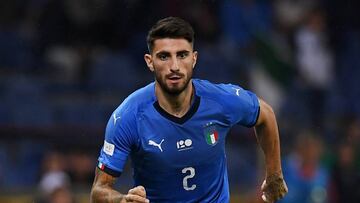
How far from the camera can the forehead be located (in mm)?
6793

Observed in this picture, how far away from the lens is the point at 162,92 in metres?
6.98

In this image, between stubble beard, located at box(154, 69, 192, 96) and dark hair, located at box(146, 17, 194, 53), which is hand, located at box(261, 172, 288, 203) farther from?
dark hair, located at box(146, 17, 194, 53)

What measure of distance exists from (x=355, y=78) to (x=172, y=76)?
9253 mm

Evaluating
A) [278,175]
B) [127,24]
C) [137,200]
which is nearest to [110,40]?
[127,24]

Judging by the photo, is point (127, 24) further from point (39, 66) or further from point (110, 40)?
point (39, 66)

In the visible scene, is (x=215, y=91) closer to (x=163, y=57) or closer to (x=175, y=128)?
(x=175, y=128)

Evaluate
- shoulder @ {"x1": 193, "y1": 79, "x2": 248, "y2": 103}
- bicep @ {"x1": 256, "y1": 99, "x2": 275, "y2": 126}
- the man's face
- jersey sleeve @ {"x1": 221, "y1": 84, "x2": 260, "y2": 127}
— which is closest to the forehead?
the man's face

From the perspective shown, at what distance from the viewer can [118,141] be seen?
6820mm

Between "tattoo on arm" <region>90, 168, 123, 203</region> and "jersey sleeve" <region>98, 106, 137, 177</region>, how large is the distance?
38 millimetres

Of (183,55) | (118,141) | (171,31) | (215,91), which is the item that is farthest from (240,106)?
(118,141)

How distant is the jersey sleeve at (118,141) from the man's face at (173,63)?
0.31 metres

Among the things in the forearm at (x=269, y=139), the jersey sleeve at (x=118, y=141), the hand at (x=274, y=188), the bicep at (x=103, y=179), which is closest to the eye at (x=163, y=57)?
the jersey sleeve at (x=118, y=141)

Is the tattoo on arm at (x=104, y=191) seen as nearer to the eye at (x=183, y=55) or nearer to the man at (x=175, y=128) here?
the man at (x=175, y=128)

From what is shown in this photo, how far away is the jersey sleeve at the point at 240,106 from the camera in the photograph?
7164 mm
